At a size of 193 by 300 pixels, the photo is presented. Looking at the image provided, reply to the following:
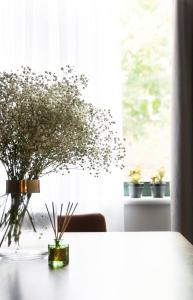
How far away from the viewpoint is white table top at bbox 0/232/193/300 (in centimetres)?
118

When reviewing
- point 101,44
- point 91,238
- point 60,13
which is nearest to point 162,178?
point 101,44

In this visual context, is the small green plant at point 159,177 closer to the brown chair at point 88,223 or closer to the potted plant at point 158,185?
the potted plant at point 158,185

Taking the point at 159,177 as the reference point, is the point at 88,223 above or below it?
below

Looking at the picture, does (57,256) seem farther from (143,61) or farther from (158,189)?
(143,61)

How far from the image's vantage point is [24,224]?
1.55 m

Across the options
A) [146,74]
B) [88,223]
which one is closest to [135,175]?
[146,74]

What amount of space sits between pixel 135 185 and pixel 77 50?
1.11 metres

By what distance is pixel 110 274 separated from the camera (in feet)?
4.53

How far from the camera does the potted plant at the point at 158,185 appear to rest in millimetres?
3855

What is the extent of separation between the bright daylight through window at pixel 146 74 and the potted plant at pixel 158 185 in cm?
15

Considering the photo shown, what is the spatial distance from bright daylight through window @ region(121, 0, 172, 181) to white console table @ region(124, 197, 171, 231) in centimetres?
28

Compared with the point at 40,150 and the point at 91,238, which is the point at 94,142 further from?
the point at 91,238

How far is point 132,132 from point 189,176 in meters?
0.62

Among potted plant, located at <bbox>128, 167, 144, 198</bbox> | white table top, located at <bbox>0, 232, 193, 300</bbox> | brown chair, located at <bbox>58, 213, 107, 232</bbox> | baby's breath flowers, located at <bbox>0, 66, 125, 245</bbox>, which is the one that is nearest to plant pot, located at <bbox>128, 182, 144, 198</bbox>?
potted plant, located at <bbox>128, 167, 144, 198</bbox>
